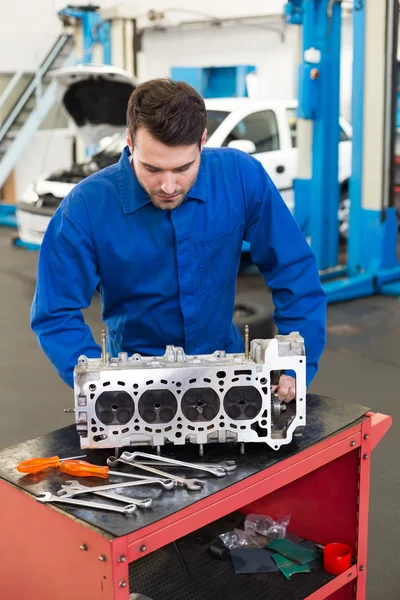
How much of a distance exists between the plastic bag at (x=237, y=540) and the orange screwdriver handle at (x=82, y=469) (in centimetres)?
Answer: 61

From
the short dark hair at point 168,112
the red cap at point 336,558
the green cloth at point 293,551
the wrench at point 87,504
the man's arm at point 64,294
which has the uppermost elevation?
the short dark hair at point 168,112

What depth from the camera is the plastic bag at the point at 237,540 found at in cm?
205

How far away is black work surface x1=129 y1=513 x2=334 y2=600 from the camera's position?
1.87 metres

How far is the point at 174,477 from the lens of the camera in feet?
5.10

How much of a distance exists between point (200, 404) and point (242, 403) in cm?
9

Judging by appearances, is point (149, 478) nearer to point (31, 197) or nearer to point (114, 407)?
point (114, 407)

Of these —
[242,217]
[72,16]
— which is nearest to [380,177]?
[242,217]

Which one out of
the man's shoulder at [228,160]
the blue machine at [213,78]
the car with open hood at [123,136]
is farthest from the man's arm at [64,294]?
the blue machine at [213,78]

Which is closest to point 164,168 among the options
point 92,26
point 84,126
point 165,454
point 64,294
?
point 64,294

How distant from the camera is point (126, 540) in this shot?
4.44 feet

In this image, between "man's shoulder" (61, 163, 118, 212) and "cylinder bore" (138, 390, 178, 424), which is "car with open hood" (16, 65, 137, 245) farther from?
"cylinder bore" (138, 390, 178, 424)

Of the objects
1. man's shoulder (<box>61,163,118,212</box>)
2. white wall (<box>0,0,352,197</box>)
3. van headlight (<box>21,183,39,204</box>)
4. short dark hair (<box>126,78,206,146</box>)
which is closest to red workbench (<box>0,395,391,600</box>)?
man's shoulder (<box>61,163,118,212</box>)

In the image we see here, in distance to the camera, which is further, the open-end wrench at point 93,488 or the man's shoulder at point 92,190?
the man's shoulder at point 92,190

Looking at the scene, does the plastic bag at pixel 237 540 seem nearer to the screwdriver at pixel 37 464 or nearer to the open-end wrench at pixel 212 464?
the open-end wrench at pixel 212 464
